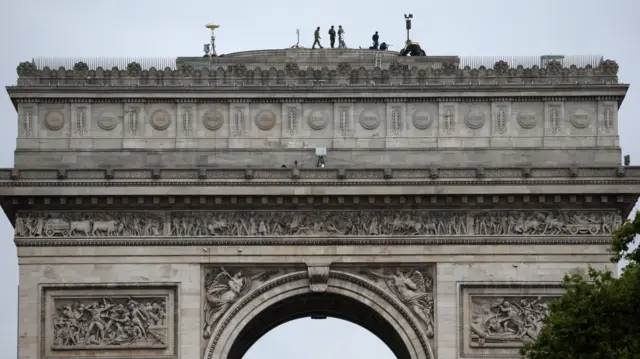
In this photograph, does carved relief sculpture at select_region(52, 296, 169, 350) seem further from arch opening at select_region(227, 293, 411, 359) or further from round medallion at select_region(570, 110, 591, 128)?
round medallion at select_region(570, 110, 591, 128)

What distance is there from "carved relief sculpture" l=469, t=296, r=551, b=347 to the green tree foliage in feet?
30.1

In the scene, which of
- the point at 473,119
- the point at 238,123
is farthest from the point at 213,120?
the point at 473,119

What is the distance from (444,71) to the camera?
290 feet

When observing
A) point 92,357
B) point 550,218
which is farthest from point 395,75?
point 92,357

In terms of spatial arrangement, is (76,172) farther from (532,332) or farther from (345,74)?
(532,332)

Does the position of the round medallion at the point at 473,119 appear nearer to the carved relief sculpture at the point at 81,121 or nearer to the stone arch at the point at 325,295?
the stone arch at the point at 325,295

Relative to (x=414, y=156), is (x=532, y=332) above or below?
below

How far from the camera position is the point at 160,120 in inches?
3477

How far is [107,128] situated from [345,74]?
26.7 feet

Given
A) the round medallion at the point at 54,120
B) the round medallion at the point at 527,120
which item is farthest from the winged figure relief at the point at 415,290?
the round medallion at the point at 54,120

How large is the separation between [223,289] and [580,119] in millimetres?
13171

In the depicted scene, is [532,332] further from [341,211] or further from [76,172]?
[76,172]

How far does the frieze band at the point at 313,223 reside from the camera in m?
86.9

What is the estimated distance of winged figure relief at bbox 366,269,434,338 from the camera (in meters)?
86.8
